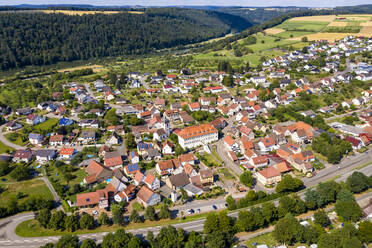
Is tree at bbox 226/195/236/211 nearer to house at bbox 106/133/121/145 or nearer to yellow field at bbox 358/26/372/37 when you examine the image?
house at bbox 106/133/121/145

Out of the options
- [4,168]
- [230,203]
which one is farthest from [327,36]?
[4,168]

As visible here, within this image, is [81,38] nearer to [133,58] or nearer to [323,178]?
[133,58]

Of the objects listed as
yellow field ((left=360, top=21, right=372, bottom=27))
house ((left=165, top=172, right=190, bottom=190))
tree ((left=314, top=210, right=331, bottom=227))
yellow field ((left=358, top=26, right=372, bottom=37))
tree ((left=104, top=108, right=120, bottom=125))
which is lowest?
tree ((left=104, top=108, right=120, bottom=125))

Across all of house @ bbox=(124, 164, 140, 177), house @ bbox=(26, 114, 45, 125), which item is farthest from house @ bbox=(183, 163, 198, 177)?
house @ bbox=(26, 114, 45, 125)

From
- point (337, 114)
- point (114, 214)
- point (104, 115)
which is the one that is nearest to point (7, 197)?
point (114, 214)

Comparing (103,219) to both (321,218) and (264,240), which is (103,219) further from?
(321,218)

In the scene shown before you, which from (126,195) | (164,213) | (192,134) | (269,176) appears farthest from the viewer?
(192,134)
